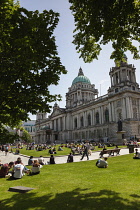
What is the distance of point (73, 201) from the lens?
7137mm

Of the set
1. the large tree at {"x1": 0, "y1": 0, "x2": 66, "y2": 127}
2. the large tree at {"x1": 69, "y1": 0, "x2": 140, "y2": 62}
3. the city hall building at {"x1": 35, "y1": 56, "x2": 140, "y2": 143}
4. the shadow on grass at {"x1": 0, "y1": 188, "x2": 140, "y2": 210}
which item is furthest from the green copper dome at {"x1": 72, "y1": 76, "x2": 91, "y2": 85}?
the shadow on grass at {"x1": 0, "y1": 188, "x2": 140, "y2": 210}

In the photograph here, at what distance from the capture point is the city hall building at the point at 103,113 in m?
60.2

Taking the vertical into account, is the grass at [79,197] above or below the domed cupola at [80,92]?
below

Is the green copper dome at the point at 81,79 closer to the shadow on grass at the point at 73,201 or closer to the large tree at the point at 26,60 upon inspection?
the large tree at the point at 26,60

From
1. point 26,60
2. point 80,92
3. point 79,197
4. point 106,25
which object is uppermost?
point 80,92

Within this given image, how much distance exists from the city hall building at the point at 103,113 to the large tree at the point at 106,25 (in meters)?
27.8

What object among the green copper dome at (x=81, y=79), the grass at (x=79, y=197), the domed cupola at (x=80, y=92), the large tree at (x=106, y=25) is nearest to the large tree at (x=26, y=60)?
the large tree at (x=106, y=25)

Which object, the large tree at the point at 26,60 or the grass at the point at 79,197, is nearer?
the grass at the point at 79,197

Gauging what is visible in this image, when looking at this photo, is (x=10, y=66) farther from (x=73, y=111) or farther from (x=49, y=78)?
(x=73, y=111)

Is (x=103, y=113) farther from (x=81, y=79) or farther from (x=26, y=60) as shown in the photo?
(x=26, y=60)

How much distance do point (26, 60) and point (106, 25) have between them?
5194mm

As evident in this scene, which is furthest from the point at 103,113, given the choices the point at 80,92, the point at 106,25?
the point at 106,25

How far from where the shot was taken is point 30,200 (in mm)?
7508

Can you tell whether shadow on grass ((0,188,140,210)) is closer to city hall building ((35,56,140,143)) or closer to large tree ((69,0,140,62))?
large tree ((69,0,140,62))
